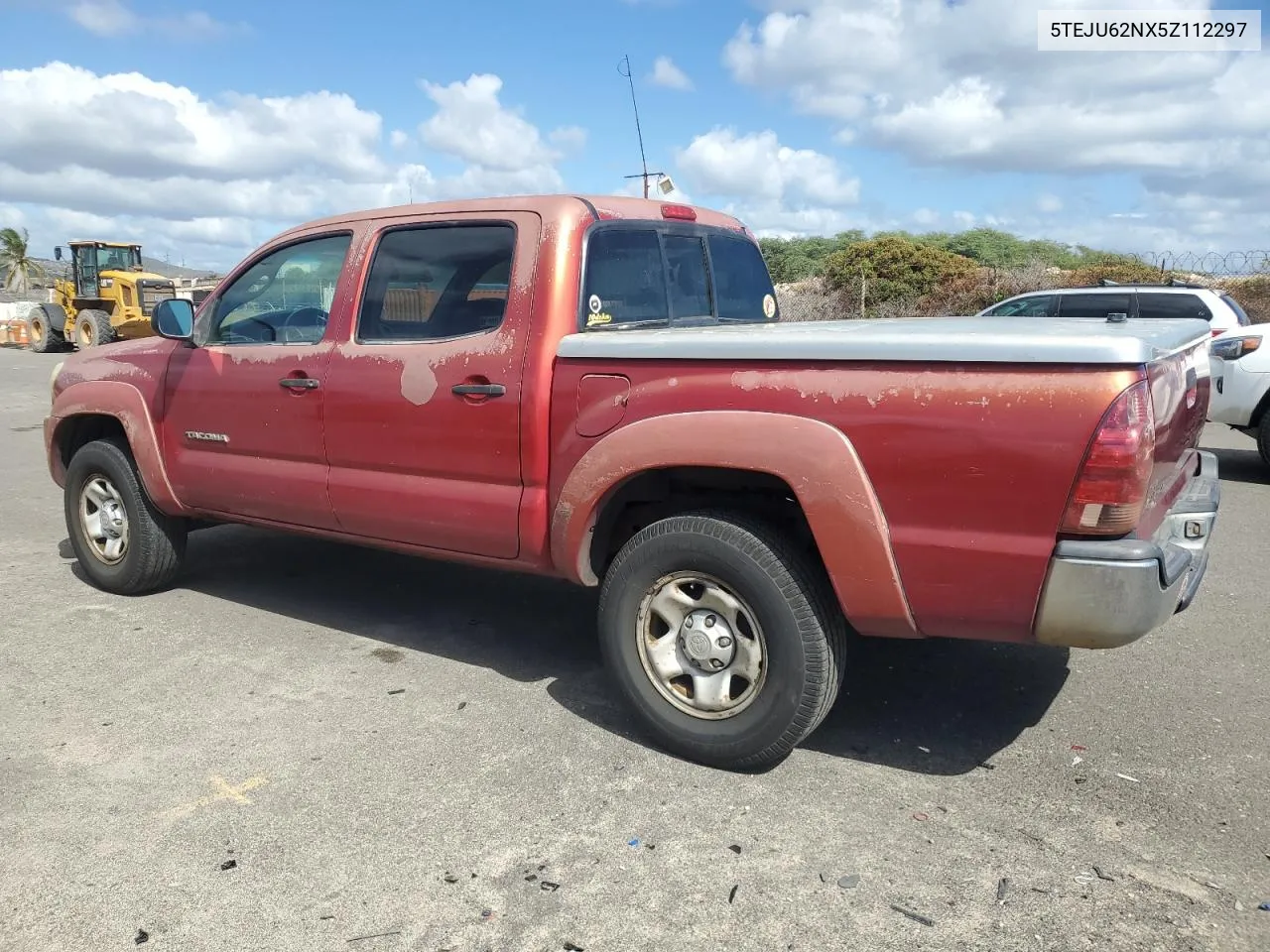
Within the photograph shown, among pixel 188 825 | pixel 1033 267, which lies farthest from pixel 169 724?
pixel 1033 267

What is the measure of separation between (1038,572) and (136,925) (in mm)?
2599

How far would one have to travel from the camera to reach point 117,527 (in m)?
5.49

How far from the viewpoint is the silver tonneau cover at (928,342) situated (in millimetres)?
2762

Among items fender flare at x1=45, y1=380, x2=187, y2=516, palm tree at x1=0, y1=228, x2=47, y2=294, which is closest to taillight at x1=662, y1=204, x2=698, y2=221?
fender flare at x1=45, y1=380, x2=187, y2=516

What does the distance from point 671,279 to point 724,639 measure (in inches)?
67.4

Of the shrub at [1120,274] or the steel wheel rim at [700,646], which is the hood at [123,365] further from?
the shrub at [1120,274]

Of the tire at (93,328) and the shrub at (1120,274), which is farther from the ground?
the shrub at (1120,274)

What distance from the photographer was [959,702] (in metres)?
4.06

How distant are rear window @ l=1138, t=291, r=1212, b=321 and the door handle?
8.76m

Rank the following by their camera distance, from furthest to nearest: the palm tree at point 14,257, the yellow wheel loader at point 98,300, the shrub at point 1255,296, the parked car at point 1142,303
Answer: the palm tree at point 14,257 < the yellow wheel loader at point 98,300 < the shrub at point 1255,296 < the parked car at point 1142,303

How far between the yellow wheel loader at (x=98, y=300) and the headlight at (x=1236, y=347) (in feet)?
69.4

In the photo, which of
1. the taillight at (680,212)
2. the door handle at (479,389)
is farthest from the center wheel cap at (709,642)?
the taillight at (680,212)

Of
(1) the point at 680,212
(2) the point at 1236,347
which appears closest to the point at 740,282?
(1) the point at 680,212

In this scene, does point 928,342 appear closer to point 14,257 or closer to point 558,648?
point 558,648
